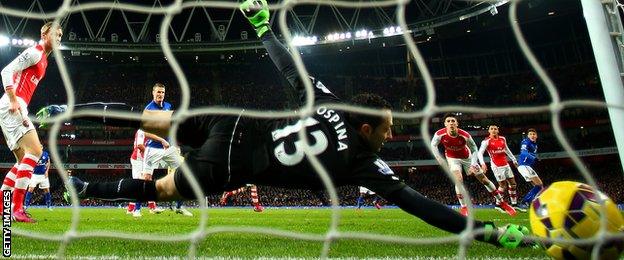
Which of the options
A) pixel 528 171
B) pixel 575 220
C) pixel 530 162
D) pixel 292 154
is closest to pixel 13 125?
pixel 292 154

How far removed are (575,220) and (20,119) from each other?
4776 mm

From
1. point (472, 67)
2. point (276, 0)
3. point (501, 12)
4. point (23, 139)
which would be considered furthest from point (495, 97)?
point (23, 139)

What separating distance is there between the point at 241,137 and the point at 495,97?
24626 mm

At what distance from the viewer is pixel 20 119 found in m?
4.66

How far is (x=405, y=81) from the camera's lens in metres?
27.7

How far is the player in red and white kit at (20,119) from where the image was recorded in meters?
4.62

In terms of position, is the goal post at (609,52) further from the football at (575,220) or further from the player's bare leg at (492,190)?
the player's bare leg at (492,190)

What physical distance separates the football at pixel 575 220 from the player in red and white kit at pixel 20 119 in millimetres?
4390

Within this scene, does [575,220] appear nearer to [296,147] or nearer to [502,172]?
[296,147]

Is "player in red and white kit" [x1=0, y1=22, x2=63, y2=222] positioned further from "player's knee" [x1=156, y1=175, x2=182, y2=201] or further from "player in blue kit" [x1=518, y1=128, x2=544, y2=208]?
"player in blue kit" [x1=518, y1=128, x2=544, y2=208]

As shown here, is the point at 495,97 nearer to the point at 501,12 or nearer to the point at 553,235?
the point at 501,12

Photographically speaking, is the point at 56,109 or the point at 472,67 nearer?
the point at 56,109

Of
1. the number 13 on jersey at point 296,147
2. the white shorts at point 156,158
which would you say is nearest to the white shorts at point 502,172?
the white shorts at point 156,158

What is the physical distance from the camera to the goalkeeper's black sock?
3.44 metres
